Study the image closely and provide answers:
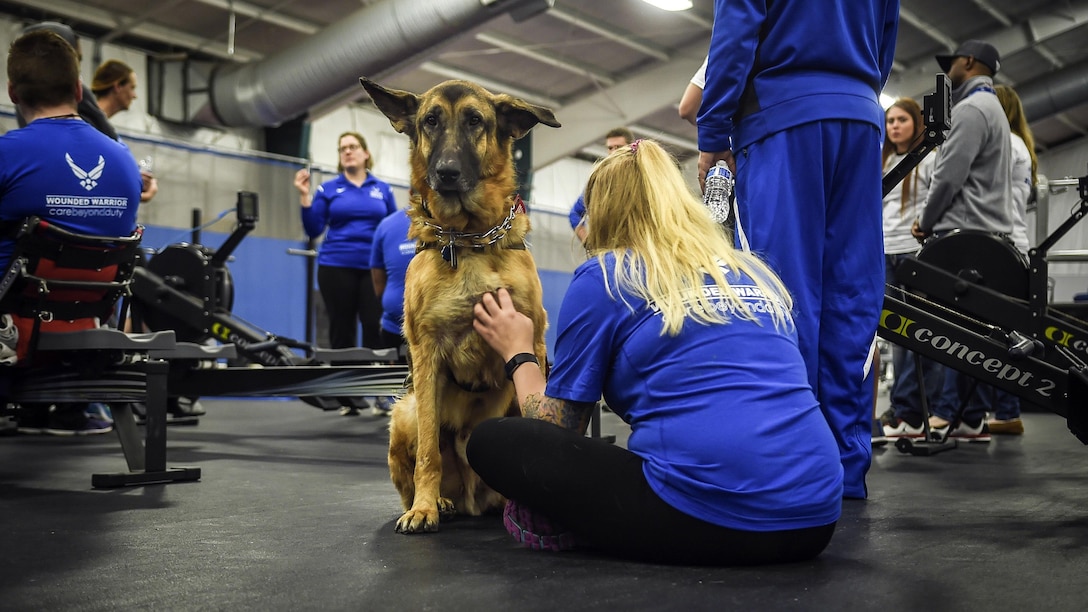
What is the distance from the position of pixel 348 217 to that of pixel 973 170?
12.9ft

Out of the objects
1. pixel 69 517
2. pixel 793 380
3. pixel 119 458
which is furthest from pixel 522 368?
pixel 119 458

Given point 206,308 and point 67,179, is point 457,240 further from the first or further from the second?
point 206,308

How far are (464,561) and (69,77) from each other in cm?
252

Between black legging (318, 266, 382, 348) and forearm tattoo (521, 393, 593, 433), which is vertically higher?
black legging (318, 266, 382, 348)

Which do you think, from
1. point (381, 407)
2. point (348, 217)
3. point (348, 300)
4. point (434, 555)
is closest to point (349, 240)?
point (348, 217)

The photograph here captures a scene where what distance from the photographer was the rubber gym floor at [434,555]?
167 centimetres

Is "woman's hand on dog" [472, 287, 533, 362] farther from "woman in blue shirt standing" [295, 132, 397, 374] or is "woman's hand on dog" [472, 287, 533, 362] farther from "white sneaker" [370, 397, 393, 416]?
"white sneaker" [370, 397, 393, 416]

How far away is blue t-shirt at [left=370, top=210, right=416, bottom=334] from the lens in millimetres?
5539

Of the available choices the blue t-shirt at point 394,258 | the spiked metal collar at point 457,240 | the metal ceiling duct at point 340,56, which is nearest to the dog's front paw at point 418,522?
the spiked metal collar at point 457,240

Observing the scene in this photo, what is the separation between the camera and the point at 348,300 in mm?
6633

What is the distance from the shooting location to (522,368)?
2.25 metres

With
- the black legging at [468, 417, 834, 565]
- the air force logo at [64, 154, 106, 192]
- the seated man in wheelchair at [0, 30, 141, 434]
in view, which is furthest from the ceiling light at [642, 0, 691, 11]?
the black legging at [468, 417, 834, 565]

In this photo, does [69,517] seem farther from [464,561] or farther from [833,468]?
[833,468]

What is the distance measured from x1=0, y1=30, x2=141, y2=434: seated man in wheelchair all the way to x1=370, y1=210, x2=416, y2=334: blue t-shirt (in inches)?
82.8
